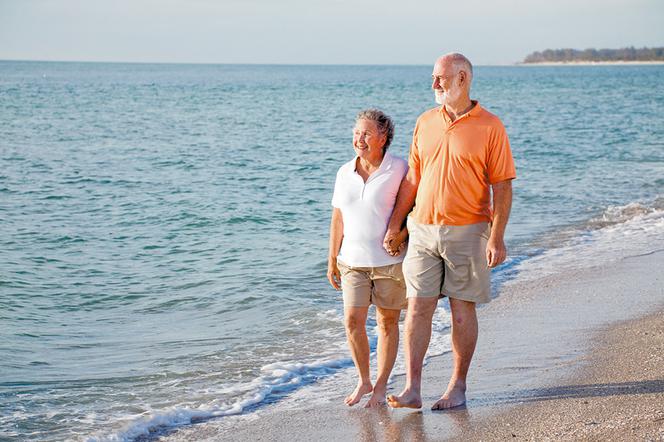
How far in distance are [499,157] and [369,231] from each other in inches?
32.6

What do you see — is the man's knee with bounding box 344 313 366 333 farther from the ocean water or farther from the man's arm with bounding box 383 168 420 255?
the ocean water

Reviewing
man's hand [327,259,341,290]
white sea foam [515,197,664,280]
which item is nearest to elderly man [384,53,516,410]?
man's hand [327,259,341,290]

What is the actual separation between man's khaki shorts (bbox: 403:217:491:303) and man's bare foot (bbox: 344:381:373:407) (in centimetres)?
71

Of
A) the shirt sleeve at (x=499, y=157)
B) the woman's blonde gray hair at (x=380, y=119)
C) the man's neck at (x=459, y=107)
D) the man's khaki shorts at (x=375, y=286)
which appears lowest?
the man's khaki shorts at (x=375, y=286)

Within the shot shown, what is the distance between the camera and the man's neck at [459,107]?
4.71m

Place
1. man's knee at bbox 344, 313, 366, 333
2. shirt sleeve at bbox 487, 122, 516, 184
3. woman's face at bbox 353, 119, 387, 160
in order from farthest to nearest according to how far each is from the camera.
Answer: man's knee at bbox 344, 313, 366, 333
woman's face at bbox 353, 119, 387, 160
shirt sleeve at bbox 487, 122, 516, 184

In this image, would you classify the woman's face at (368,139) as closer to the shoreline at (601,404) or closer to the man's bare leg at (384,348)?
the man's bare leg at (384,348)

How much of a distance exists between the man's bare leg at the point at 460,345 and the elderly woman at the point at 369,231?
1.08 feet

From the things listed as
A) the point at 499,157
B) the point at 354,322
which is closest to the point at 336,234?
Result: the point at 354,322

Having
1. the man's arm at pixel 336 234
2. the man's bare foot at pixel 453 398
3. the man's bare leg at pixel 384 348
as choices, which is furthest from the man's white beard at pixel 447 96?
the man's bare foot at pixel 453 398

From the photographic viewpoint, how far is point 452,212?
15.5 feet

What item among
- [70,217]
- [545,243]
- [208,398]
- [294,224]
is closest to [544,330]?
[208,398]

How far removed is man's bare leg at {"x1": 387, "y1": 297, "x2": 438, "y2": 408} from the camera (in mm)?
4820

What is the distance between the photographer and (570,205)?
1476cm
